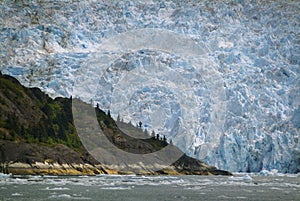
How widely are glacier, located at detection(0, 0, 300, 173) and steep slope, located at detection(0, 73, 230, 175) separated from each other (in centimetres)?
1484

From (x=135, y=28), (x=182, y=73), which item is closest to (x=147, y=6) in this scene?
(x=135, y=28)

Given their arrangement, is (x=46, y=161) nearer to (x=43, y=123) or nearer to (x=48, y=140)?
(x=48, y=140)

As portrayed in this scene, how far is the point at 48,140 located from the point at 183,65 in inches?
2685

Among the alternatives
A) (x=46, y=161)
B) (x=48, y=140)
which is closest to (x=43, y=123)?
(x=48, y=140)

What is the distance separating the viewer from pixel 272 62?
12838 centimetres

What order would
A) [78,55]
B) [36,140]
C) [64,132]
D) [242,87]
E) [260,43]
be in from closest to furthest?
[36,140] → [64,132] → [242,87] → [260,43] → [78,55]

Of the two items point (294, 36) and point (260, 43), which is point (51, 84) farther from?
point (294, 36)

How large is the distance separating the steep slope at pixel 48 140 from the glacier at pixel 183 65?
48.7 feet

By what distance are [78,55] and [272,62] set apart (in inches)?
2259

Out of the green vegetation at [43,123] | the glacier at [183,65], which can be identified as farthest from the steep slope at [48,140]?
the glacier at [183,65]

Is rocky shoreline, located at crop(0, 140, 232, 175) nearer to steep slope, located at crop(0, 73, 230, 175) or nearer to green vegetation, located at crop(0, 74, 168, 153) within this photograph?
steep slope, located at crop(0, 73, 230, 175)

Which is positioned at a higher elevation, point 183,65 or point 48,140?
point 183,65

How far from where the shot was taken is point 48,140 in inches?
2985

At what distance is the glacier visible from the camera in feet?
348
